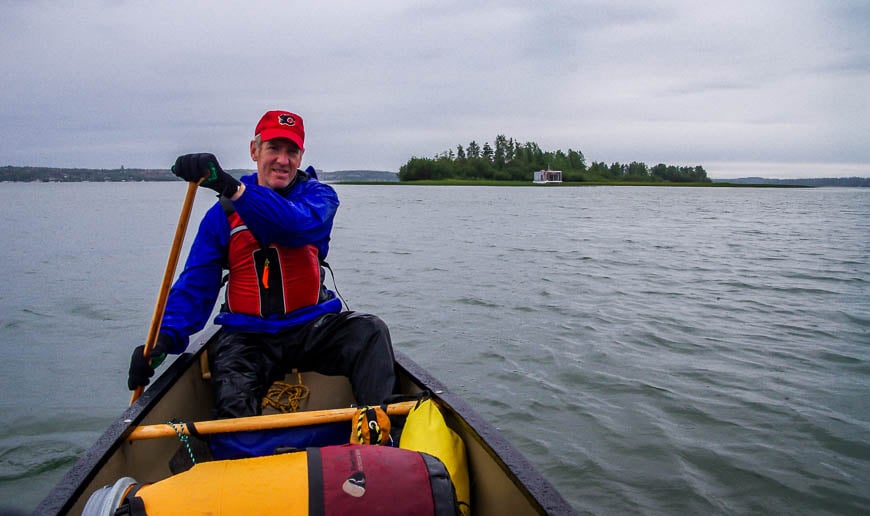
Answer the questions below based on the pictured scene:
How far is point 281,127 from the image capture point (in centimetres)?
341

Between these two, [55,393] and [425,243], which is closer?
[55,393]

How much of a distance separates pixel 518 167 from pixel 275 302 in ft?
372

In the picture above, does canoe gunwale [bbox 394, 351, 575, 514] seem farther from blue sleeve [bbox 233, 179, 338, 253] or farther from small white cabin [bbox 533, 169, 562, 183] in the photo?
small white cabin [bbox 533, 169, 562, 183]

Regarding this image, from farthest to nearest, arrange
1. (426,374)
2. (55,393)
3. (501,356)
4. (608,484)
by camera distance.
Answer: (501,356) → (55,393) → (608,484) → (426,374)

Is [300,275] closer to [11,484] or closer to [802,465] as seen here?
[11,484]

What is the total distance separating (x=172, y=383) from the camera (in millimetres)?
3385

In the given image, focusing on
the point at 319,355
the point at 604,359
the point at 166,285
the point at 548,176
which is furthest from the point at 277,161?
the point at 548,176

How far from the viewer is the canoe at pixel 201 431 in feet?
7.11

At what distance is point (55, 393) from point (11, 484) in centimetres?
206

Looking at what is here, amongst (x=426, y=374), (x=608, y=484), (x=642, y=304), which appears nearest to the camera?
(x=426, y=374)

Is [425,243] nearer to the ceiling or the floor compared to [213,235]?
nearer to the floor

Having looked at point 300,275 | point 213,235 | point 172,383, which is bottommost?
point 172,383

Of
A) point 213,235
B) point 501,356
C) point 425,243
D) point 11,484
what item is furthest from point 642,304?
point 425,243

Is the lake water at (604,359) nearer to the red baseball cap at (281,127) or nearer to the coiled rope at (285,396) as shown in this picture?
A: the coiled rope at (285,396)
